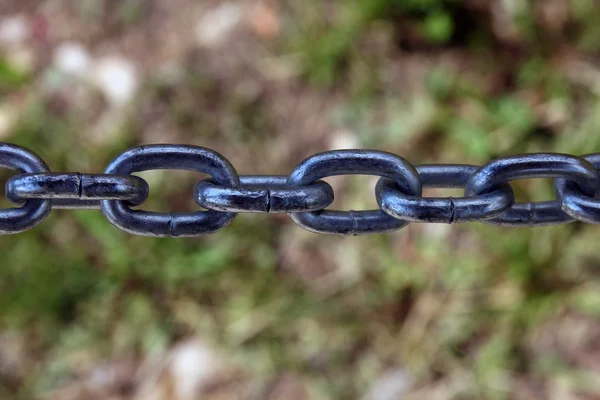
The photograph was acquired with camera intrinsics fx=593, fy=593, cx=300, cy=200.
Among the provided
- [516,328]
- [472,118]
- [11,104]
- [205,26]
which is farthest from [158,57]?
[516,328]

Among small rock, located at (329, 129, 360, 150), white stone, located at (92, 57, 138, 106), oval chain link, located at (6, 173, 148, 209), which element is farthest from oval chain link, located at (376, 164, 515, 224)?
white stone, located at (92, 57, 138, 106)

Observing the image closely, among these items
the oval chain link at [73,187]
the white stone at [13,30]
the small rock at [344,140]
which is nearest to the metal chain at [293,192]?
the oval chain link at [73,187]

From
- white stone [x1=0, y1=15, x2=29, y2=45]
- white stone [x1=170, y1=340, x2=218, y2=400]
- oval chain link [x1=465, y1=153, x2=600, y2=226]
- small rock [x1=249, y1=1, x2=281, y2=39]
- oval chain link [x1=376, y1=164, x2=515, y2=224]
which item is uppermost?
white stone [x1=0, y1=15, x2=29, y2=45]

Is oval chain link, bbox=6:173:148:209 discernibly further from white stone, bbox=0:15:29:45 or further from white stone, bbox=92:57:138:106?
white stone, bbox=0:15:29:45

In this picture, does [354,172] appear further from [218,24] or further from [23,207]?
[218,24]

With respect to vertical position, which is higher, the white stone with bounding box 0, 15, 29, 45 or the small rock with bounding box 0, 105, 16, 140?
the white stone with bounding box 0, 15, 29, 45

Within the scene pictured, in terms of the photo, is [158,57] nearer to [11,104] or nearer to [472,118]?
[11,104]

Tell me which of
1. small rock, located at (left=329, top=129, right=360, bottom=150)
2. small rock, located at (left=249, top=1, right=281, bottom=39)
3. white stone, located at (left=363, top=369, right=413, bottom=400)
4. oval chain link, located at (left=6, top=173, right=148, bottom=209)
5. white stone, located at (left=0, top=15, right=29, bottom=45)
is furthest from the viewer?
white stone, located at (left=0, top=15, right=29, bottom=45)

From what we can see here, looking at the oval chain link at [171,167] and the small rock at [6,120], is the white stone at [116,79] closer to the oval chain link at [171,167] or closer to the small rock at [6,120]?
the small rock at [6,120]
